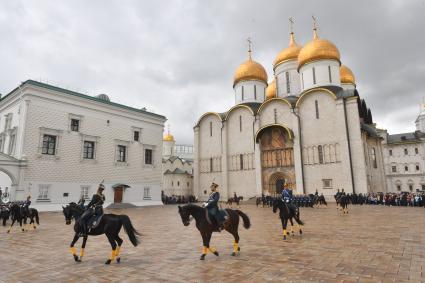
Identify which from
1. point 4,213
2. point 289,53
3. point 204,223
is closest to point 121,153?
point 4,213

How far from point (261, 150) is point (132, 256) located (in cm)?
2935

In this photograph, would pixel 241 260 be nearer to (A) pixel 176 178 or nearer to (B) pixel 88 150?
(B) pixel 88 150

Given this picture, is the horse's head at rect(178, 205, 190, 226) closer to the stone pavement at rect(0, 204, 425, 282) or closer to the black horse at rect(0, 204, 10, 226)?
the stone pavement at rect(0, 204, 425, 282)

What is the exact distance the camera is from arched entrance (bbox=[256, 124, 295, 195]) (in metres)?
32.8

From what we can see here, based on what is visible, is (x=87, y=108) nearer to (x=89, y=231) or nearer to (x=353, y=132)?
(x=89, y=231)

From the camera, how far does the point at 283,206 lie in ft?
30.5

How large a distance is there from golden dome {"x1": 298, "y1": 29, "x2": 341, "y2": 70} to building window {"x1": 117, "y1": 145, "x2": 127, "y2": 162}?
25053mm

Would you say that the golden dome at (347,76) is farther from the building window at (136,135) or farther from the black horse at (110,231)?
the black horse at (110,231)

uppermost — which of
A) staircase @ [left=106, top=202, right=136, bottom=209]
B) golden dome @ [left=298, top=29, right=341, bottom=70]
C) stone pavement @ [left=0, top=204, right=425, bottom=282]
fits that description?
golden dome @ [left=298, top=29, right=341, bottom=70]

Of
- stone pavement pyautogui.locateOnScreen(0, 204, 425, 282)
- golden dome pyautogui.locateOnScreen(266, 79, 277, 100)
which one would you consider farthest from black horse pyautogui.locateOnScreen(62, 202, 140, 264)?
golden dome pyautogui.locateOnScreen(266, 79, 277, 100)

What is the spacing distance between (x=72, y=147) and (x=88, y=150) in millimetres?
1846

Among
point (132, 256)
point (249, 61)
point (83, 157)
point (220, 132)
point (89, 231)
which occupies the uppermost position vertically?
point (249, 61)

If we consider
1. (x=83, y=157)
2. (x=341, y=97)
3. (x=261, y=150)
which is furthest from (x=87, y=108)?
(x=341, y=97)

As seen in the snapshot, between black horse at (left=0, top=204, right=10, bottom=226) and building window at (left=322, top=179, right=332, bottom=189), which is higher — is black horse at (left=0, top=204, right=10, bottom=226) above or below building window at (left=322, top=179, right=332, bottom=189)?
below
